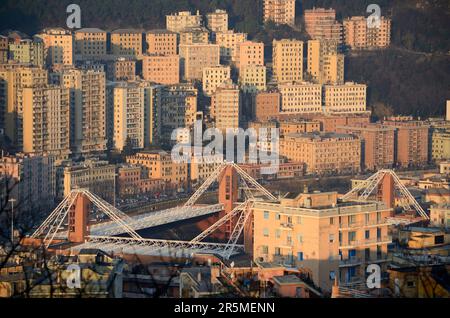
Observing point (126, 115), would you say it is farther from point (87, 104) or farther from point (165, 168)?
point (165, 168)

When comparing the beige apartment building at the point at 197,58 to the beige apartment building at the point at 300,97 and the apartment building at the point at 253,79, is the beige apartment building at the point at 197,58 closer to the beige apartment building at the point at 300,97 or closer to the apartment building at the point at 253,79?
the apartment building at the point at 253,79

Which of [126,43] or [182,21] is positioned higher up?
[182,21]

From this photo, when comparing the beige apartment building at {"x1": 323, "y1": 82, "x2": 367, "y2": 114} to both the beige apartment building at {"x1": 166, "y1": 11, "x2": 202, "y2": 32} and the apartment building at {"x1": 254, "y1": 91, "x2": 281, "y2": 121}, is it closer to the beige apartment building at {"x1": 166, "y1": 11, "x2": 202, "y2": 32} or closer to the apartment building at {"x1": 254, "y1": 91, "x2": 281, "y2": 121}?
the apartment building at {"x1": 254, "y1": 91, "x2": 281, "y2": 121}

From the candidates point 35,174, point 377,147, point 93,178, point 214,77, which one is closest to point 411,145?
point 377,147

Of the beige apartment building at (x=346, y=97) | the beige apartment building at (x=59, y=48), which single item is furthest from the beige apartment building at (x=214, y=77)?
the beige apartment building at (x=59, y=48)

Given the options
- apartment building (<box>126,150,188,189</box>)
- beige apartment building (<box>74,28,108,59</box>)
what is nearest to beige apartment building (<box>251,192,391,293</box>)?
apartment building (<box>126,150,188,189</box>)

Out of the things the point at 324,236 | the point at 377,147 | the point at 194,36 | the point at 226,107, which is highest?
the point at 194,36
